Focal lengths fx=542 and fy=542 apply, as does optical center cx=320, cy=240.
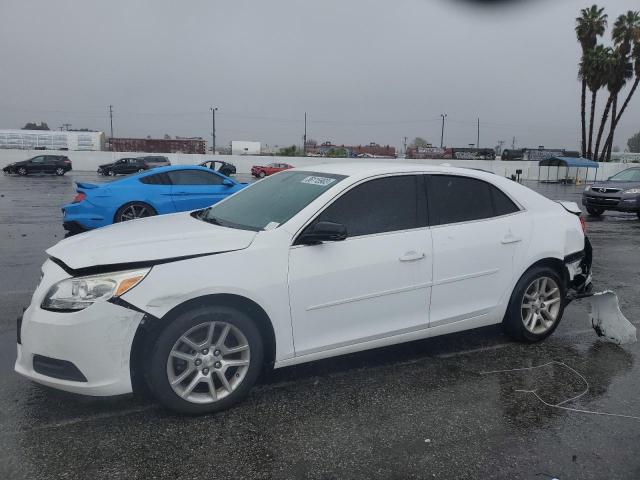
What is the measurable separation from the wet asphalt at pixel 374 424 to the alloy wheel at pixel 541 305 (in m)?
0.20

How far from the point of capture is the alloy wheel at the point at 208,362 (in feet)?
10.6

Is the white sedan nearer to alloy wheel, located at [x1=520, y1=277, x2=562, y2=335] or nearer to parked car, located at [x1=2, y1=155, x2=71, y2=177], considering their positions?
alloy wheel, located at [x1=520, y1=277, x2=562, y2=335]

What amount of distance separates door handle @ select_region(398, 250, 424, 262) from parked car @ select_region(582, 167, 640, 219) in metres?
13.7

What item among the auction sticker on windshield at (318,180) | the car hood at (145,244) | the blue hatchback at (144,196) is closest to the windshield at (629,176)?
the blue hatchback at (144,196)

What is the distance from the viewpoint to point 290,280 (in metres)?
3.44

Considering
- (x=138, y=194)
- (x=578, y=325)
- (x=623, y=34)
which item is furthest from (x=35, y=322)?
(x=623, y=34)

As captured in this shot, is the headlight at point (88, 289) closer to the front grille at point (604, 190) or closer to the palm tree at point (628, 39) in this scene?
the front grille at point (604, 190)

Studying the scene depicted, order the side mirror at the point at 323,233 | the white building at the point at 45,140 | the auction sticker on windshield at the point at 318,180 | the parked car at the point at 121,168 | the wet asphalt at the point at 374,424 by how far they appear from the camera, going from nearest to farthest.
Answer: the wet asphalt at the point at 374,424 < the side mirror at the point at 323,233 < the auction sticker on windshield at the point at 318,180 < the parked car at the point at 121,168 < the white building at the point at 45,140

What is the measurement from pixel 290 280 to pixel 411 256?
0.95m

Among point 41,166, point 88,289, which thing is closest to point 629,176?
→ point 88,289

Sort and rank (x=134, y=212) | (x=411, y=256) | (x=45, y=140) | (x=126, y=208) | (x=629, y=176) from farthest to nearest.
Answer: (x=45, y=140) → (x=629, y=176) → (x=134, y=212) → (x=126, y=208) → (x=411, y=256)

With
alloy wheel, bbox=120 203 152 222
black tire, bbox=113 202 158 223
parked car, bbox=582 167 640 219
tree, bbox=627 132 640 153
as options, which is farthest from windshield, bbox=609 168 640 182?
tree, bbox=627 132 640 153

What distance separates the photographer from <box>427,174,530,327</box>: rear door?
405cm

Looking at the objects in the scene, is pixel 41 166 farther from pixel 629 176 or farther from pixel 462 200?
pixel 462 200
